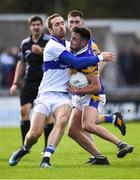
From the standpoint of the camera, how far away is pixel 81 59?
14.1 metres

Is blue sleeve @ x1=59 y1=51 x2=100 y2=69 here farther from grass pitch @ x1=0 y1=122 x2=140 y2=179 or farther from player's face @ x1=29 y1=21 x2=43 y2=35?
player's face @ x1=29 y1=21 x2=43 y2=35

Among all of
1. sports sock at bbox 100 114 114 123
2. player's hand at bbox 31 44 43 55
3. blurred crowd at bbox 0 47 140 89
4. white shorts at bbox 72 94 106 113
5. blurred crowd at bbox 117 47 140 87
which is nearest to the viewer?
white shorts at bbox 72 94 106 113

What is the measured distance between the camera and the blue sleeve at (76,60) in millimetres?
14070

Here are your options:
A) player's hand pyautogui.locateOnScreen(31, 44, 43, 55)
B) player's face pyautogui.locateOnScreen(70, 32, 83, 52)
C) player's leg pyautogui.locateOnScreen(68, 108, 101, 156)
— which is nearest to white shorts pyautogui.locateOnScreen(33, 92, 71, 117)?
player's leg pyautogui.locateOnScreen(68, 108, 101, 156)

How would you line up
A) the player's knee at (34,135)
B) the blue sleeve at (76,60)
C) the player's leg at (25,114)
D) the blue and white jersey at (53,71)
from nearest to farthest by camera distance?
the player's knee at (34,135) → the blue sleeve at (76,60) → the blue and white jersey at (53,71) → the player's leg at (25,114)

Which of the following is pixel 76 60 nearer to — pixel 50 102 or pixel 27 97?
pixel 50 102

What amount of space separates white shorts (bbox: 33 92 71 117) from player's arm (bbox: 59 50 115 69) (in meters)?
0.51

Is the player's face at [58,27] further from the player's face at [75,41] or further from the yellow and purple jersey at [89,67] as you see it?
the yellow and purple jersey at [89,67]

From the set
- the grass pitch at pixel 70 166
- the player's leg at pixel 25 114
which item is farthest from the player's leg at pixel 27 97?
the grass pitch at pixel 70 166

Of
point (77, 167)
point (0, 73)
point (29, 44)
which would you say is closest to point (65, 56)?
point (77, 167)

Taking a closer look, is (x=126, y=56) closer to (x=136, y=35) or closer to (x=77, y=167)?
(x=136, y=35)

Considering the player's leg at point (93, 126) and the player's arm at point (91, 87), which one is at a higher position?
the player's arm at point (91, 87)

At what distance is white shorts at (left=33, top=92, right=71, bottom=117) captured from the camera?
14.1m

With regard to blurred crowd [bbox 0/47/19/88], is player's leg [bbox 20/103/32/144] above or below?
above
